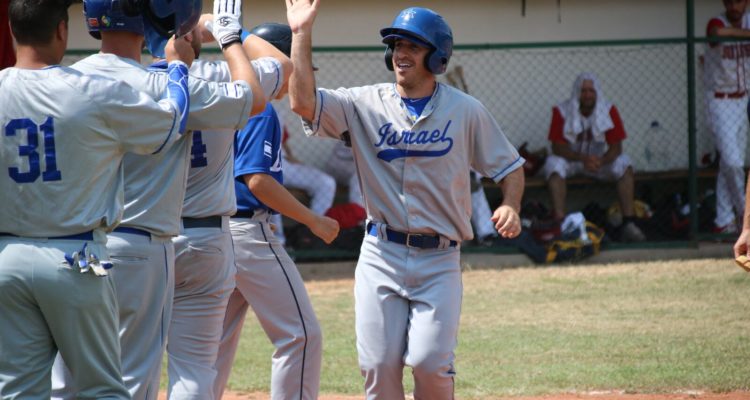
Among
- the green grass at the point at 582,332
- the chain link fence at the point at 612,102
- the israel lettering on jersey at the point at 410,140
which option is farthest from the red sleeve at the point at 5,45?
the israel lettering on jersey at the point at 410,140

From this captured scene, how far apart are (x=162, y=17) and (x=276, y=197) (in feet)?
4.88

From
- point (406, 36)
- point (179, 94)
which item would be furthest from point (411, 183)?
point (179, 94)

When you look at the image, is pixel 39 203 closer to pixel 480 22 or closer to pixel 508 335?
pixel 508 335

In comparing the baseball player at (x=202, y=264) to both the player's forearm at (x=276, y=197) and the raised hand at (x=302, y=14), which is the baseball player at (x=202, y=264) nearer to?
the raised hand at (x=302, y=14)

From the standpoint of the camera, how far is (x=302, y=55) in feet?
15.6

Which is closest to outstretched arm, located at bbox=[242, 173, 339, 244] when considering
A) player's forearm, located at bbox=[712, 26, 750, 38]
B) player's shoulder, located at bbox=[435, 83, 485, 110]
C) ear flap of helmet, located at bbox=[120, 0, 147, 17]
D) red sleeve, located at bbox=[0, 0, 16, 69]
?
player's shoulder, located at bbox=[435, 83, 485, 110]

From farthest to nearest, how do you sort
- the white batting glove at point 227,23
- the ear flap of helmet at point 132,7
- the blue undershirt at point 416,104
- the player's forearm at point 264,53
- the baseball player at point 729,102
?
the baseball player at point 729,102
the blue undershirt at point 416,104
the player's forearm at point 264,53
the white batting glove at point 227,23
the ear flap of helmet at point 132,7

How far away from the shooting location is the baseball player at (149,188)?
3832mm

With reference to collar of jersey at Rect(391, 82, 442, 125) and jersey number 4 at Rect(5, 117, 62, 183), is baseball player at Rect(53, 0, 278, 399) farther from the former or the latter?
collar of jersey at Rect(391, 82, 442, 125)

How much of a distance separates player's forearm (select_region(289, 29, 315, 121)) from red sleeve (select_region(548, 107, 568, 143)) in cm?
702

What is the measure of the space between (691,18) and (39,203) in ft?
30.2

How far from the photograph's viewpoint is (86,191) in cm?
355

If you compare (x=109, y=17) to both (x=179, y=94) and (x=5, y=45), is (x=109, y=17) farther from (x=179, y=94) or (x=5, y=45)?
(x=5, y=45)

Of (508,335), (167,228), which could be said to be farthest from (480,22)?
(167,228)
